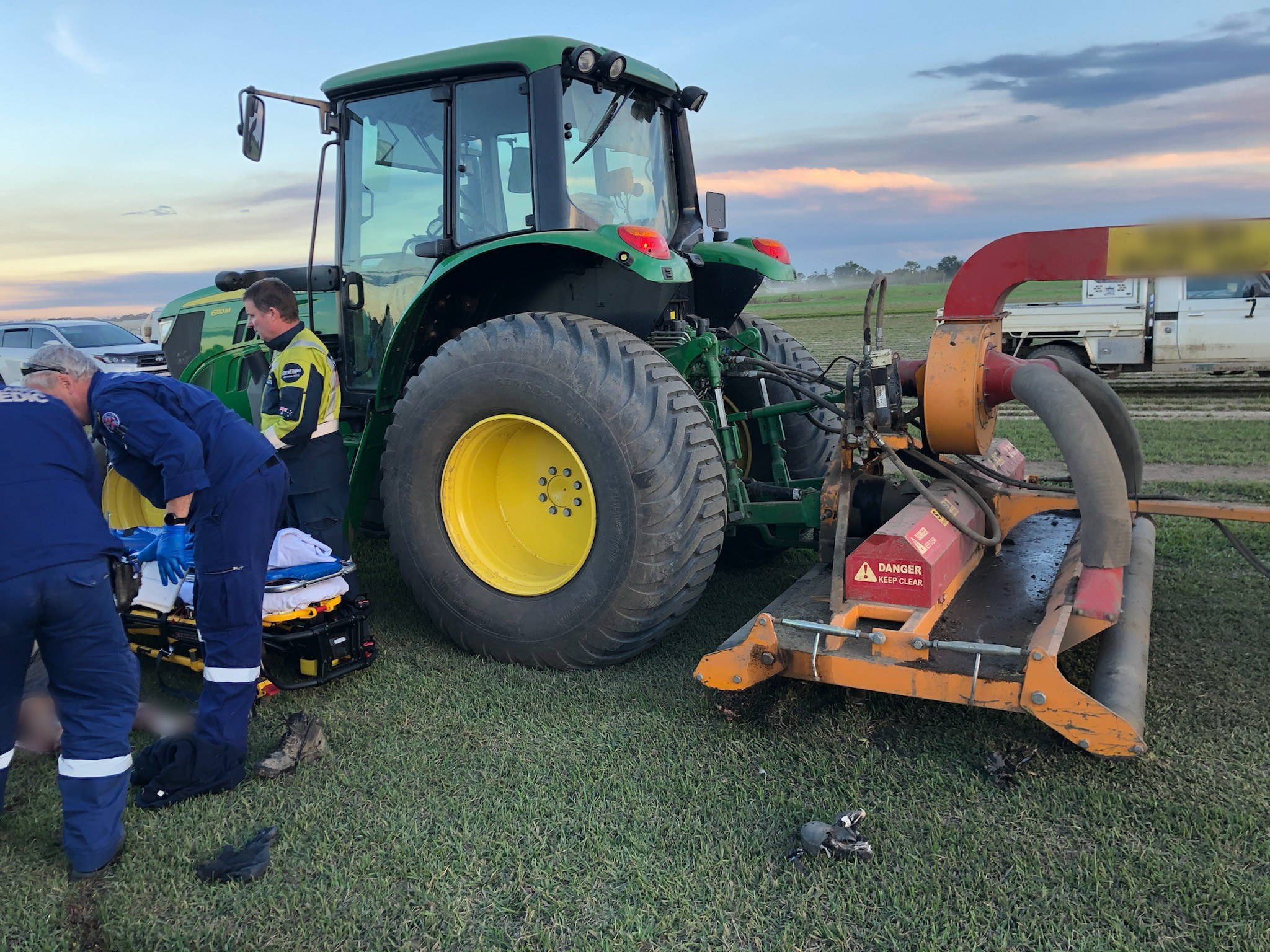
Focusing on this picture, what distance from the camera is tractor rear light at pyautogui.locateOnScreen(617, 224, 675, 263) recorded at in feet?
11.8

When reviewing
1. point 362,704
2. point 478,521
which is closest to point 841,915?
point 362,704

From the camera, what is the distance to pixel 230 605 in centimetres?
318

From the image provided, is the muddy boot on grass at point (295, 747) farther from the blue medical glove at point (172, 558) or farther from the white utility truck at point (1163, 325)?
the white utility truck at point (1163, 325)

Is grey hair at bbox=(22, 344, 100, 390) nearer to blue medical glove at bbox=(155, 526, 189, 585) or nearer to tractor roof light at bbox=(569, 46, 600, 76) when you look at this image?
blue medical glove at bbox=(155, 526, 189, 585)

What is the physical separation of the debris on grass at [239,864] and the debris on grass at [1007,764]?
83.1 inches

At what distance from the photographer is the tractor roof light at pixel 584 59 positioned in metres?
3.92

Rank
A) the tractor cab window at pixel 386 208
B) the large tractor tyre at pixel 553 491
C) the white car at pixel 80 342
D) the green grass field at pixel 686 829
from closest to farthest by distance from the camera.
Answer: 1. the green grass field at pixel 686 829
2. the large tractor tyre at pixel 553 491
3. the tractor cab window at pixel 386 208
4. the white car at pixel 80 342

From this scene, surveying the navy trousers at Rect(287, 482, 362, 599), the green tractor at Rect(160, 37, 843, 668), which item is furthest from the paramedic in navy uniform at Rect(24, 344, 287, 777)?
the navy trousers at Rect(287, 482, 362, 599)

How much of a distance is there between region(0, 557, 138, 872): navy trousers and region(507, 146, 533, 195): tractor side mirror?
237 cm

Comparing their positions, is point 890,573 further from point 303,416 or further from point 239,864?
point 303,416

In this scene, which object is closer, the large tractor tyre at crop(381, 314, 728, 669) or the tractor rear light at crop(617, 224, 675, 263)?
the large tractor tyre at crop(381, 314, 728, 669)

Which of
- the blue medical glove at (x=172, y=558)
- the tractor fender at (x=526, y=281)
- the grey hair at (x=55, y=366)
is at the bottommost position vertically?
the blue medical glove at (x=172, y=558)

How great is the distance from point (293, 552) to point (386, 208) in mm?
1917

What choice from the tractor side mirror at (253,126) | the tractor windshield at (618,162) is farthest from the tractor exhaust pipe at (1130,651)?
the tractor side mirror at (253,126)
